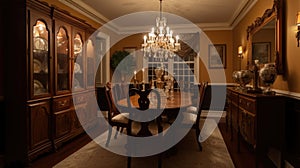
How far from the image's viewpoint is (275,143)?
2543 millimetres

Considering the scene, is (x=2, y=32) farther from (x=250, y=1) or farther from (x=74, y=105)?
(x=250, y=1)

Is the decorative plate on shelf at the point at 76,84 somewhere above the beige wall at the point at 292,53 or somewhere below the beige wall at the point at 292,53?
below

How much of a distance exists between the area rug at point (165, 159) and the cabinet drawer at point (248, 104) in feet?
2.49

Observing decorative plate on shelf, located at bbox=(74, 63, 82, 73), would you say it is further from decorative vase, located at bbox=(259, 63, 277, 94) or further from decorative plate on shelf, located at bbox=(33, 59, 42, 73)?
decorative vase, located at bbox=(259, 63, 277, 94)

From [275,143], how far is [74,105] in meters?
3.05

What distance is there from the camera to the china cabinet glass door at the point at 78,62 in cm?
405

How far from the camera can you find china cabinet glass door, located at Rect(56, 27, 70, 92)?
3571mm

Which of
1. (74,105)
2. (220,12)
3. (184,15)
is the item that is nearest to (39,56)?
(74,105)

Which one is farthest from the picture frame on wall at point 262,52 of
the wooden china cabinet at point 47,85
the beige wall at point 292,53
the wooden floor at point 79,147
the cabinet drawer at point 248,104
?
the wooden china cabinet at point 47,85

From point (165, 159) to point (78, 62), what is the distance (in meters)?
2.34

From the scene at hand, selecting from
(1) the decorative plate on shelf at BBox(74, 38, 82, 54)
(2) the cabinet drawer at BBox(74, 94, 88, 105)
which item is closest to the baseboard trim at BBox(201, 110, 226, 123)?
(2) the cabinet drawer at BBox(74, 94, 88, 105)

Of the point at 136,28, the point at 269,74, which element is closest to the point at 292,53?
the point at 269,74

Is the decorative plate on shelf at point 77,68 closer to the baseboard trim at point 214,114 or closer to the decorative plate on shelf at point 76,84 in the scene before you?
the decorative plate on shelf at point 76,84

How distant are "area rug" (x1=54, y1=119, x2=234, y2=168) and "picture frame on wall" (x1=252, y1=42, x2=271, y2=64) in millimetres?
1515
